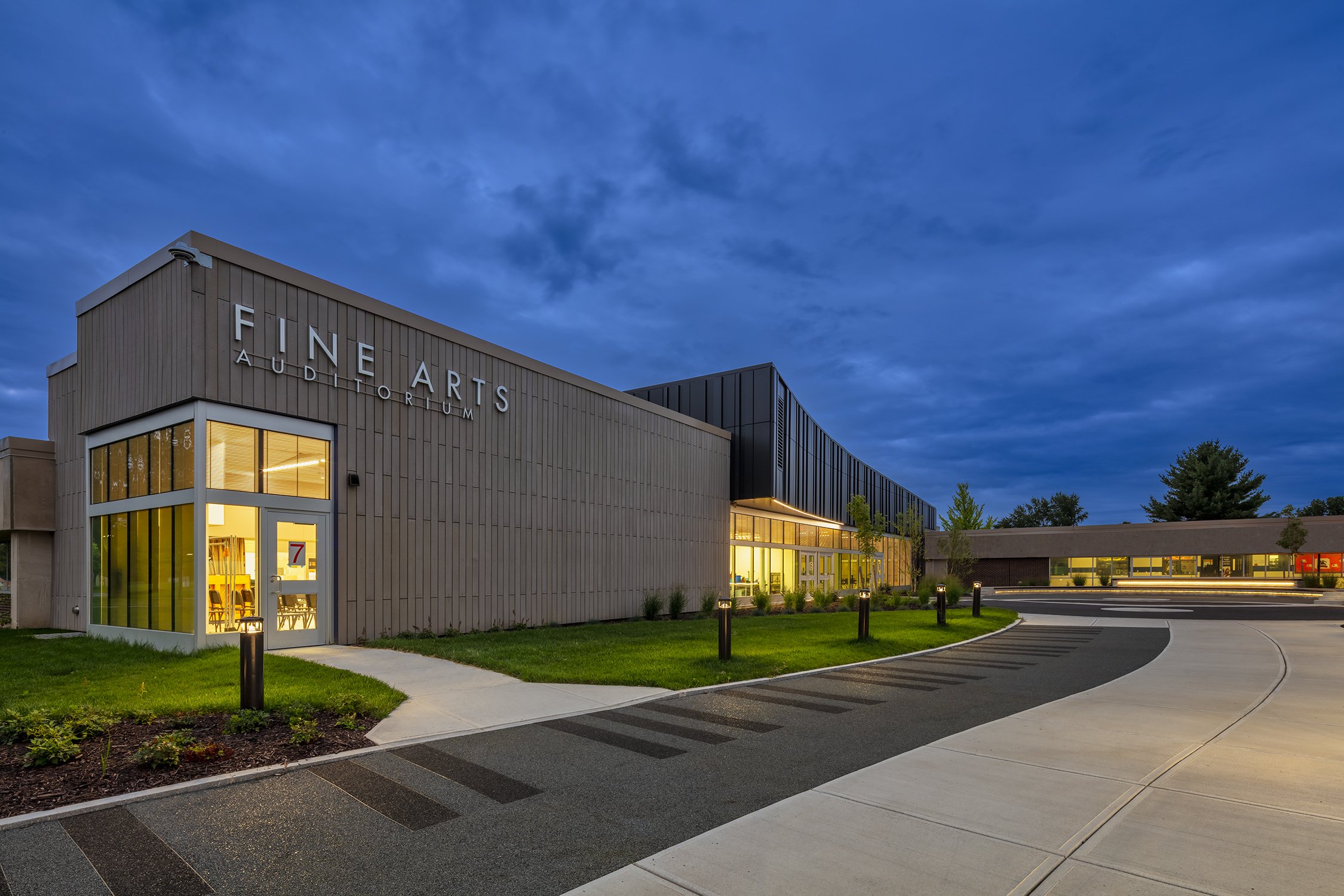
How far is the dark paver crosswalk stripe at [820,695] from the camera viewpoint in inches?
357

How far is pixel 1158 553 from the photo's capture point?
165ft

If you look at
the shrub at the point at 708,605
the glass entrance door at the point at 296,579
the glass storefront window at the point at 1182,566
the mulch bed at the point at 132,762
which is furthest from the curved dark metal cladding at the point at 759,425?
the glass storefront window at the point at 1182,566

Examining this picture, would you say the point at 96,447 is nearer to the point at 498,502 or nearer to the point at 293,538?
the point at 293,538

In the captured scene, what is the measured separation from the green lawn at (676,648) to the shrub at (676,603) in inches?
93.3

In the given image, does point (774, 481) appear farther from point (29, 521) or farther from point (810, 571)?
point (29, 521)

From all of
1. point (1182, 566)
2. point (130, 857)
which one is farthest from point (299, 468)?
point (1182, 566)

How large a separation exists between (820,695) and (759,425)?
19.7 m

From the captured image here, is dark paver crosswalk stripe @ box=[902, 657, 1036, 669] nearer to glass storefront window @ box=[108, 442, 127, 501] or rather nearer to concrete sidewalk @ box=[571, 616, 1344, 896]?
concrete sidewalk @ box=[571, 616, 1344, 896]

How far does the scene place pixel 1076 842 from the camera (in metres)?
4.46

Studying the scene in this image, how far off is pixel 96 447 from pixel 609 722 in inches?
583

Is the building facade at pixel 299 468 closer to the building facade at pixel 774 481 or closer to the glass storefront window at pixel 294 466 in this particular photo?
the glass storefront window at pixel 294 466

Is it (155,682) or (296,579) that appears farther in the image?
(296,579)

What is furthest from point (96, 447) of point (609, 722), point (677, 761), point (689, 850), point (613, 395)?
point (689, 850)

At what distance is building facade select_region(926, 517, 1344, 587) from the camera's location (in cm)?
4697
